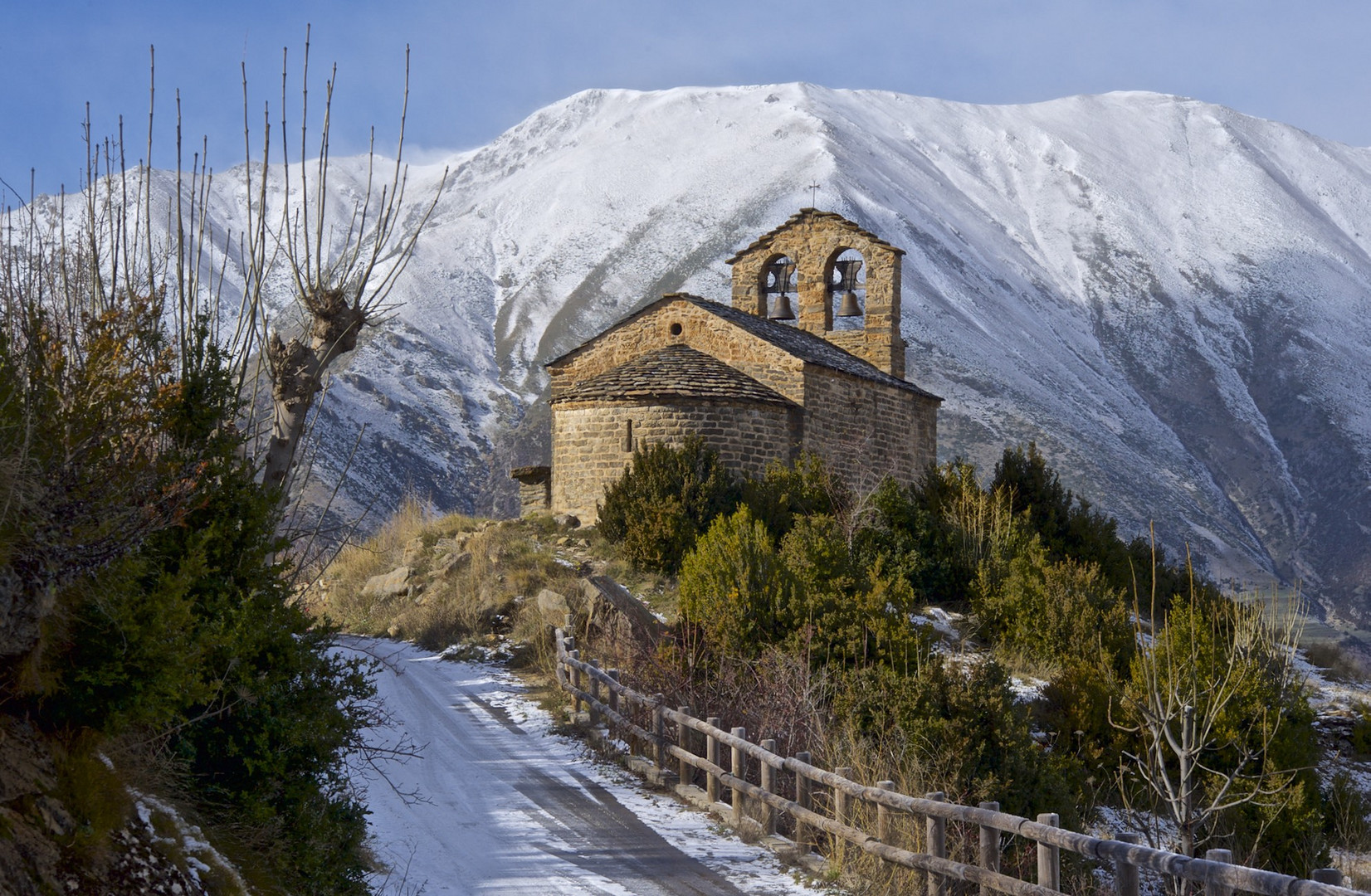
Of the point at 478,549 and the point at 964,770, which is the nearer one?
the point at 964,770

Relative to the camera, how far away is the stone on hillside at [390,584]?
22.6m

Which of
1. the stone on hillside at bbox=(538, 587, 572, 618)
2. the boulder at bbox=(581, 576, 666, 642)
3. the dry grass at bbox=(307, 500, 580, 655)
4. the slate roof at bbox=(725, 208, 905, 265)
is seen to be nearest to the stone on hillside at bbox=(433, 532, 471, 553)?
the dry grass at bbox=(307, 500, 580, 655)

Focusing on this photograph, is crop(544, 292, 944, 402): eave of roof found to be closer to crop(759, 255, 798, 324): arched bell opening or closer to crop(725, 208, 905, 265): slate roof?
crop(759, 255, 798, 324): arched bell opening

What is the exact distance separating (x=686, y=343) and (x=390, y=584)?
26.3ft

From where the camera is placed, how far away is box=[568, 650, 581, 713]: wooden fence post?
14594mm

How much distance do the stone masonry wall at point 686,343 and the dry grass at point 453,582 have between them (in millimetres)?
2585

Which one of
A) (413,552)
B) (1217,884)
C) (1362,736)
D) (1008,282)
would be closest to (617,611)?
(413,552)

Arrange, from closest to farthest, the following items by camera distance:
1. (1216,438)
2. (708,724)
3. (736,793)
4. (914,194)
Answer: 1. (736,793)
2. (708,724)
3. (1216,438)
4. (914,194)

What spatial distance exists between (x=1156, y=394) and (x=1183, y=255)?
28.4m

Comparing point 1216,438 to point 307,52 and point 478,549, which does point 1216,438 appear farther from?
point 307,52

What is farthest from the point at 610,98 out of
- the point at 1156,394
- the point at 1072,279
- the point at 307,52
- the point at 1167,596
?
the point at 307,52

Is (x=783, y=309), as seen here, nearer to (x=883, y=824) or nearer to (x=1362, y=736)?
(x=1362, y=736)

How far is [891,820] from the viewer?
8.88 metres

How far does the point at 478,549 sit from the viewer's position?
887 inches
